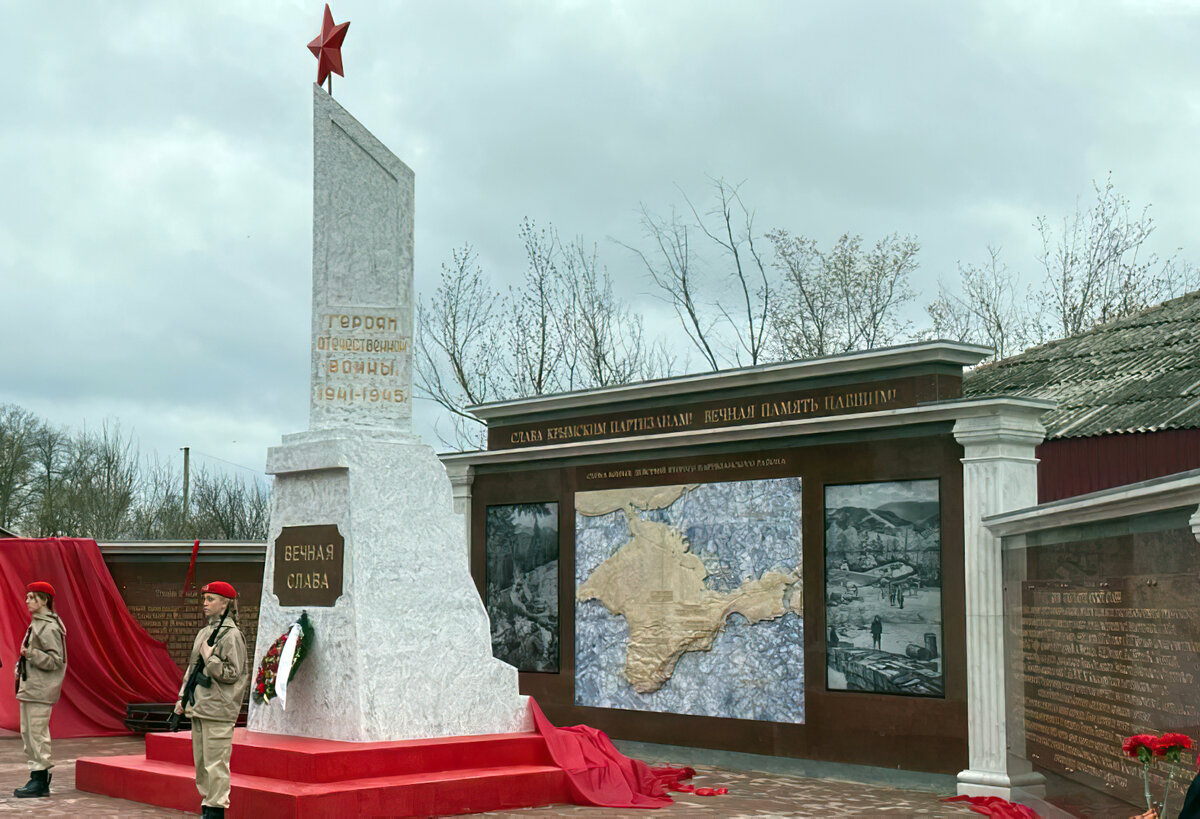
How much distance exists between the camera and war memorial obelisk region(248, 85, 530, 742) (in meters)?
9.70

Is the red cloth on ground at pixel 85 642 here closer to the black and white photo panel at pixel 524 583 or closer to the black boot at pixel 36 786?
the black and white photo panel at pixel 524 583

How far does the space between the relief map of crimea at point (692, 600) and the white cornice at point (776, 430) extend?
17.4 inches

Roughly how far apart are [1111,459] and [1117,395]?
1284mm

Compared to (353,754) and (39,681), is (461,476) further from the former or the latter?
(353,754)

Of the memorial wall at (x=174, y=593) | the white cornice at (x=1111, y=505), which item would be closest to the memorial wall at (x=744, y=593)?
the white cornice at (x=1111, y=505)

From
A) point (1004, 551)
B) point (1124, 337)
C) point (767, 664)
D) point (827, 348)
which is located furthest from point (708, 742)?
point (827, 348)

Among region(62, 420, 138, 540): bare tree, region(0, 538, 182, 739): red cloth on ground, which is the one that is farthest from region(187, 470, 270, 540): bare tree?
region(0, 538, 182, 739): red cloth on ground

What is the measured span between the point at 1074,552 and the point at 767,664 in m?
4.20

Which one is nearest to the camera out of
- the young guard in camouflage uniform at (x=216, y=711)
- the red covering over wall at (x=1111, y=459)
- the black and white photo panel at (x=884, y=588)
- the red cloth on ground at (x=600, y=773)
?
the young guard in camouflage uniform at (x=216, y=711)

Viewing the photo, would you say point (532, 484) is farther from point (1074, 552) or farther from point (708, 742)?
point (1074, 552)

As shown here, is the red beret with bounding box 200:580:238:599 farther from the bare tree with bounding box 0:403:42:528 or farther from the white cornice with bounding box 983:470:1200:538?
the bare tree with bounding box 0:403:42:528

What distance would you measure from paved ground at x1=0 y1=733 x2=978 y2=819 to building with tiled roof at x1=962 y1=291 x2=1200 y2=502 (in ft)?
15.4

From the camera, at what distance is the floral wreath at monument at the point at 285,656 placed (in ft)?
31.7

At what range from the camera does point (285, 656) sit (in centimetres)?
964
